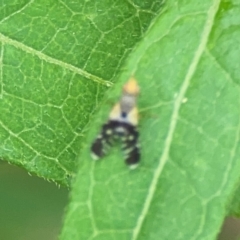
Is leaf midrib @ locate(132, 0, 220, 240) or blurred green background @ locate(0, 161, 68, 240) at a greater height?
leaf midrib @ locate(132, 0, 220, 240)

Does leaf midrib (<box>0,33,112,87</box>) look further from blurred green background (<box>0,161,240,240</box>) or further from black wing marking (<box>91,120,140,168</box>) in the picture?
blurred green background (<box>0,161,240,240</box>)

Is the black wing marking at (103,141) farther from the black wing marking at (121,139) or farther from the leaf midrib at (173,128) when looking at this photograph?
the leaf midrib at (173,128)

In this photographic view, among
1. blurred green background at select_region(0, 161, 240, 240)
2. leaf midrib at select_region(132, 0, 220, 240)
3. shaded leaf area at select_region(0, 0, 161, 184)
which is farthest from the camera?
blurred green background at select_region(0, 161, 240, 240)

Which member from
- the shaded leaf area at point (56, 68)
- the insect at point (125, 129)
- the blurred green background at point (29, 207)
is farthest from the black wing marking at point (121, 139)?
the blurred green background at point (29, 207)

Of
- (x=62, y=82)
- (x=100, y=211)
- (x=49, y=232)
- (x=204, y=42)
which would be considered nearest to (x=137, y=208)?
(x=100, y=211)

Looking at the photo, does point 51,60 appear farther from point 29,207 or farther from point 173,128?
point 29,207

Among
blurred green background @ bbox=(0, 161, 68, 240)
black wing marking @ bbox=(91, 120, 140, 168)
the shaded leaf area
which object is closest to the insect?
black wing marking @ bbox=(91, 120, 140, 168)

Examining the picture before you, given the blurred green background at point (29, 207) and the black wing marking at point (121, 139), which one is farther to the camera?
the blurred green background at point (29, 207)
